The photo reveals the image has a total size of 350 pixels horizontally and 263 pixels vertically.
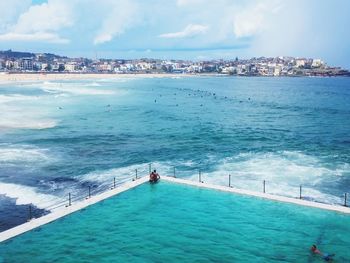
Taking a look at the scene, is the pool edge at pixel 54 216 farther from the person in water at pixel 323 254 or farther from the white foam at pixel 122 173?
the person in water at pixel 323 254


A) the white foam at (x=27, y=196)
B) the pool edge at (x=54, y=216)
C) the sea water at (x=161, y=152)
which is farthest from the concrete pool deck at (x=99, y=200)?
the sea water at (x=161, y=152)

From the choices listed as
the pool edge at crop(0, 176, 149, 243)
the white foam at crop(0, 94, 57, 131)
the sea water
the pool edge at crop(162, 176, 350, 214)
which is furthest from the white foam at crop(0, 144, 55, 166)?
the pool edge at crop(162, 176, 350, 214)

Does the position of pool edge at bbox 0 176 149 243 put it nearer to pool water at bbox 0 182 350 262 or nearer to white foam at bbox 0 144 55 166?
pool water at bbox 0 182 350 262

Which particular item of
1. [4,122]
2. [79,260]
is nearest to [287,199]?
[79,260]

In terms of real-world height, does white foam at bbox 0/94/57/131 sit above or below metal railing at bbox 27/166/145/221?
above

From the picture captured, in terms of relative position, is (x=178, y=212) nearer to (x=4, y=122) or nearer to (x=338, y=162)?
(x=338, y=162)

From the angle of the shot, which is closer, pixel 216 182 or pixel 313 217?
pixel 313 217
